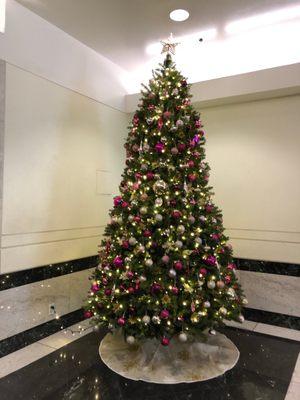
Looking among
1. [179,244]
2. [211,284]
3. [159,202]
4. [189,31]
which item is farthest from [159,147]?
[189,31]

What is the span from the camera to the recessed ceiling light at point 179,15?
274cm

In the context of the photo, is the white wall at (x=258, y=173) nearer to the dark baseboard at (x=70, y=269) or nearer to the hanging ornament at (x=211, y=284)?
the dark baseboard at (x=70, y=269)

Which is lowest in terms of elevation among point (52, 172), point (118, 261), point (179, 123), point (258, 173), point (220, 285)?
point (220, 285)

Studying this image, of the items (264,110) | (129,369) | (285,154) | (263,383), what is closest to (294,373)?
(263,383)

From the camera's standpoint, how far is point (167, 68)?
2.76m

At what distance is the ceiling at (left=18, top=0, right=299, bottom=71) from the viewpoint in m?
2.65

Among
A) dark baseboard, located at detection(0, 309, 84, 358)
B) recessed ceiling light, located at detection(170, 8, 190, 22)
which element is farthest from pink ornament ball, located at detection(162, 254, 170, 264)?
recessed ceiling light, located at detection(170, 8, 190, 22)

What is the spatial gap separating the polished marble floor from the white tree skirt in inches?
2.3

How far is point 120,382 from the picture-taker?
2215mm

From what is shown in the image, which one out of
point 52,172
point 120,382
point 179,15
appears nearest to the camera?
point 120,382

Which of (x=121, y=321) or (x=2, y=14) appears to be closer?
(x=121, y=321)

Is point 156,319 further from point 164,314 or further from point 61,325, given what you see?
point 61,325

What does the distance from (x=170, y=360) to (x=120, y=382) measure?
43cm

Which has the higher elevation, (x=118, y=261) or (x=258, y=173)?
(x=258, y=173)
